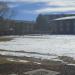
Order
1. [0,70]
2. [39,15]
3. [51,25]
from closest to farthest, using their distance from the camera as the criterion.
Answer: [0,70] → [51,25] → [39,15]

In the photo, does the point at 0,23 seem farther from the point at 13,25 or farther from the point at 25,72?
the point at 25,72

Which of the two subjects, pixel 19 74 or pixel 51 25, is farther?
pixel 51 25

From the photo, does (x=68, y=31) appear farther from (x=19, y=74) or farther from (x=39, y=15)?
(x=19, y=74)

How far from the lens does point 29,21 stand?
131625 mm

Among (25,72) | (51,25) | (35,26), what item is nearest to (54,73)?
(25,72)

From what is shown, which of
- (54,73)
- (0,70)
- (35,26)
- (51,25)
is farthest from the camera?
(35,26)

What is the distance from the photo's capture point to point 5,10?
328ft

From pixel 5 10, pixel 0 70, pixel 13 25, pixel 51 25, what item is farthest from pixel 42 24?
pixel 0 70

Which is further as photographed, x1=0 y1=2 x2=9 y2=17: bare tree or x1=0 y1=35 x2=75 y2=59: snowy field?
x1=0 y1=2 x2=9 y2=17: bare tree

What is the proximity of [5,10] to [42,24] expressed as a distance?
32.3 meters

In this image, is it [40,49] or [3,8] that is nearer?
[40,49]

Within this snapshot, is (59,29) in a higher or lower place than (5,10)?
lower

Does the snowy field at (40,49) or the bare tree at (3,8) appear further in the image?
the bare tree at (3,8)

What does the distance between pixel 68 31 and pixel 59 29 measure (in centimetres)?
822
